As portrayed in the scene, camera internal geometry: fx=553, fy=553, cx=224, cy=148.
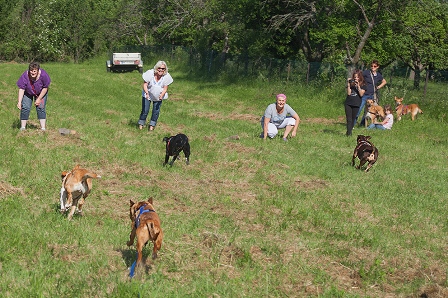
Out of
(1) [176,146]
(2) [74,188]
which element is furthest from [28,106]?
(2) [74,188]

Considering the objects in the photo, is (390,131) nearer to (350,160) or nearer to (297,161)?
(350,160)

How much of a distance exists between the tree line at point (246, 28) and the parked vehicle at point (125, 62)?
13.9ft

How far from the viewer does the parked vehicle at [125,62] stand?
132 feet

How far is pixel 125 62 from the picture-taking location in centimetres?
4053

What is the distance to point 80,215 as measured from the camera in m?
7.29

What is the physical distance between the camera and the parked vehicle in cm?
4038

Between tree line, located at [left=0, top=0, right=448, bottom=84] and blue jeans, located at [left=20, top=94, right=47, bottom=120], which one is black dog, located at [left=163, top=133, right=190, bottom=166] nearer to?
blue jeans, located at [left=20, top=94, right=47, bottom=120]

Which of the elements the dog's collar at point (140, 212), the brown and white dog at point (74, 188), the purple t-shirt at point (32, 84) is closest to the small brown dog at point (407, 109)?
the purple t-shirt at point (32, 84)

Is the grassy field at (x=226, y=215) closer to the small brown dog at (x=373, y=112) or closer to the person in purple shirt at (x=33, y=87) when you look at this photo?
the person in purple shirt at (x=33, y=87)

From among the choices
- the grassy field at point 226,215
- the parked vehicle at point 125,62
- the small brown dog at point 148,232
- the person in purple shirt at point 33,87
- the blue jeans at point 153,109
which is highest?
the parked vehicle at point 125,62

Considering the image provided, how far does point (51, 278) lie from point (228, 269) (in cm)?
183

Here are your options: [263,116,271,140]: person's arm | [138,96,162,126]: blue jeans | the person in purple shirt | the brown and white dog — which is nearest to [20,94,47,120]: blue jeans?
the person in purple shirt

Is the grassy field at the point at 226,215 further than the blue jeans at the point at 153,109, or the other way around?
the blue jeans at the point at 153,109

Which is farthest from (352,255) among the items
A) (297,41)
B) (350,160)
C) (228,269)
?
(297,41)
